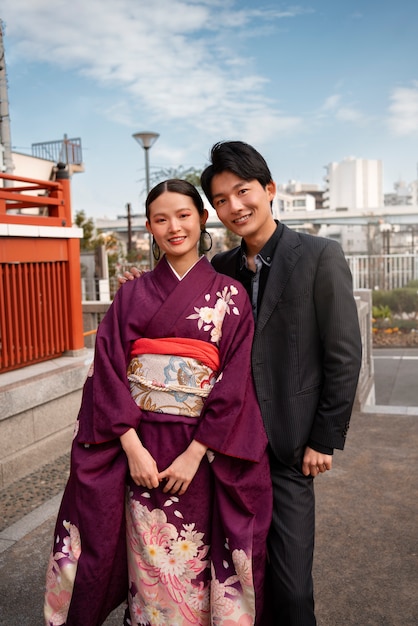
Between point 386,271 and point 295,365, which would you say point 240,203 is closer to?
point 295,365

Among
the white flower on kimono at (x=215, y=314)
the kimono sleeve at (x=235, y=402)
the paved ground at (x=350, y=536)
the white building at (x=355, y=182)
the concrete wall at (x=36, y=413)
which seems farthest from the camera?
the white building at (x=355, y=182)

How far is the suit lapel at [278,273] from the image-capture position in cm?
197

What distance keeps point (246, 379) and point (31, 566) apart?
180 centimetres

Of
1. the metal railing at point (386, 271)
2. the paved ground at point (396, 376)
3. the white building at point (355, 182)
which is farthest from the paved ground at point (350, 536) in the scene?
the white building at point (355, 182)

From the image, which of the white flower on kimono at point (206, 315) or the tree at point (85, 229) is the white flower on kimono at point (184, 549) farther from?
the tree at point (85, 229)

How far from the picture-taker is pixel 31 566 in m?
3.00

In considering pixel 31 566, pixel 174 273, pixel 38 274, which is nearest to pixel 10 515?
pixel 31 566

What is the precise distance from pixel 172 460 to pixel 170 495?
4.4 inches

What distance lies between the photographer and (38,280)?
471cm

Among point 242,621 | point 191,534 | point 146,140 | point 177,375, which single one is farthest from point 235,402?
point 146,140

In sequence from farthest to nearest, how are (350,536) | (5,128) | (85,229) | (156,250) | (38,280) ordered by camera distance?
(85,229)
(5,128)
(38,280)
(350,536)
(156,250)

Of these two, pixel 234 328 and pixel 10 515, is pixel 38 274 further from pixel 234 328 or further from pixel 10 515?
pixel 234 328

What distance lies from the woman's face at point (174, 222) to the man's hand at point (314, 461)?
2.45 ft

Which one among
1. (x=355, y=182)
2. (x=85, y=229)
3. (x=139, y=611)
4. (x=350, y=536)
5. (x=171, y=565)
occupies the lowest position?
(x=350, y=536)
